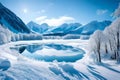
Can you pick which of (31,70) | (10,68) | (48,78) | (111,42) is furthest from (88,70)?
(111,42)

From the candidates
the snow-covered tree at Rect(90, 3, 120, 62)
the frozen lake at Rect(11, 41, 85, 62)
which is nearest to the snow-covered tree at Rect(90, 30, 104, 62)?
the snow-covered tree at Rect(90, 3, 120, 62)

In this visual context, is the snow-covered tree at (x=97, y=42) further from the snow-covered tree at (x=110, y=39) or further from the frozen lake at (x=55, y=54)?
the frozen lake at (x=55, y=54)

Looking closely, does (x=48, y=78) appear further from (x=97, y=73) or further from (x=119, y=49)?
(x=119, y=49)

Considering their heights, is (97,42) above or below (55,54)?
above

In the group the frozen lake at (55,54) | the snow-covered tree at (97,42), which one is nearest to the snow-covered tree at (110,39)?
the snow-covered tree at (97,42)

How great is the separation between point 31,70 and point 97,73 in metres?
11.5

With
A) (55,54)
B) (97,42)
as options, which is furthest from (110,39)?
(55,54)

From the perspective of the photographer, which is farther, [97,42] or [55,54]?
[55,54]

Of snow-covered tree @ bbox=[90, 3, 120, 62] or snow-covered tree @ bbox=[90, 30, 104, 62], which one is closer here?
snow-covered tree @ bbox=[90, 3, 120, 62]

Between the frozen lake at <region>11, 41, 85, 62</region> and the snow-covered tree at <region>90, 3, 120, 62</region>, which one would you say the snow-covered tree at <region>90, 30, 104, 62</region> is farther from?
the frozen lake at <region>11, 41, 85, 62</region>

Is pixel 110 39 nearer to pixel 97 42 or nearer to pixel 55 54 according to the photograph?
pixel 97 42

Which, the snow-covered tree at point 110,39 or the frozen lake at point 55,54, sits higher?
the snow-covered tree at point 110,39

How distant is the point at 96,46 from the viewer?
43125mm

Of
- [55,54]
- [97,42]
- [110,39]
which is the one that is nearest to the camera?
[97,42]
